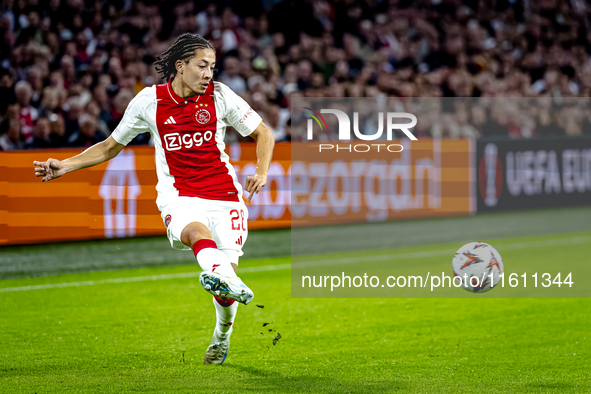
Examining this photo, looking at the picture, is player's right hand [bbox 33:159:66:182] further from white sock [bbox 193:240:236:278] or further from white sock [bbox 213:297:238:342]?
white sock [bbox 213:297:238:342]

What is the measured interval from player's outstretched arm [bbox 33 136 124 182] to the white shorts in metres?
0.52

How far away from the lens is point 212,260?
4.30 metres

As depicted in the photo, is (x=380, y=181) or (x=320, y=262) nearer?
(x=320, y=262)

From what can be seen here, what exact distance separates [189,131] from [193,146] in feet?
0.32

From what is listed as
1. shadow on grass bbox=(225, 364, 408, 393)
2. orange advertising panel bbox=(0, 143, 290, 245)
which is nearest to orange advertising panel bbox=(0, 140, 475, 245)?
orange advertising panel bbox=(0, 143, 290, 245)

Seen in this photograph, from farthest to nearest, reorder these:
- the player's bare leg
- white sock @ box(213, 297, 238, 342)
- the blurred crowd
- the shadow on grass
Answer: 1. the blurred crowd
2. white sock @ box(213, 297, 238, 342)
3. the shadow on grass
4. the player's bare leg

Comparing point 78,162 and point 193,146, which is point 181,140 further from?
point 78,162

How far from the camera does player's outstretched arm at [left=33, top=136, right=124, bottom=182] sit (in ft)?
15.6

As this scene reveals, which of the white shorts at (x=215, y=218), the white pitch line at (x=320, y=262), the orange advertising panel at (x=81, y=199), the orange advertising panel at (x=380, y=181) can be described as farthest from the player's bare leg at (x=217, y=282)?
the orange advertising panel at (x=380, y=181)

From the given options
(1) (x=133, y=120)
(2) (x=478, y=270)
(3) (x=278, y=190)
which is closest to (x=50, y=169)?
(1) (x=133, y=120)

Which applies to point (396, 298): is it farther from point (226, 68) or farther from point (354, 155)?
point (226, 68)

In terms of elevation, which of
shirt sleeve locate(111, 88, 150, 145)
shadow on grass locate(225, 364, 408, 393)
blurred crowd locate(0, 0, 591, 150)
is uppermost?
blurred crowd locate(0, 0, 591, 150)

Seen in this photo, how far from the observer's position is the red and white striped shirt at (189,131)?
4.91 m

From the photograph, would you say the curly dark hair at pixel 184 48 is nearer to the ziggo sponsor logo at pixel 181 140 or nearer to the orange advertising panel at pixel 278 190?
the ziggo sponsor logo at pixel 181 140
